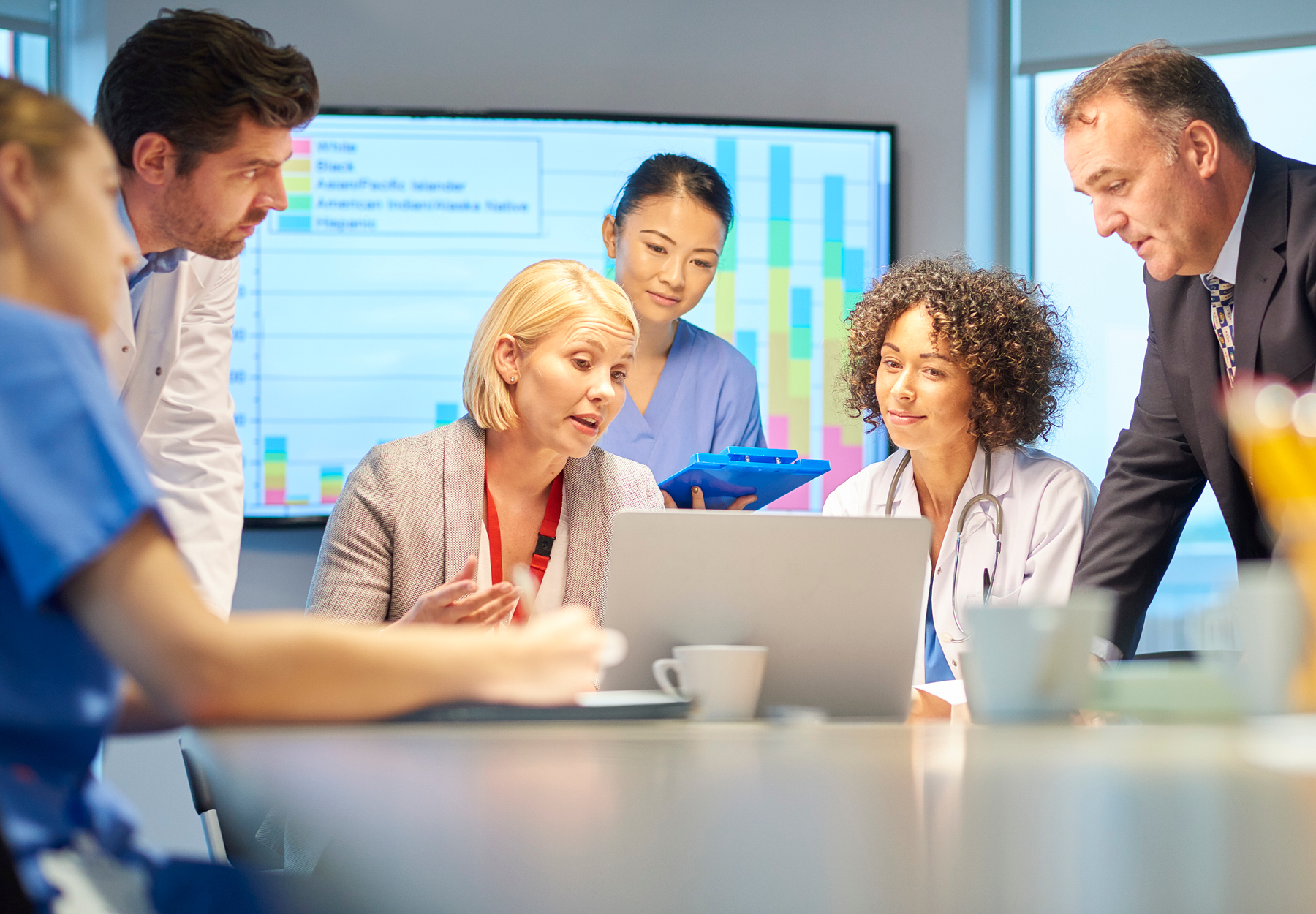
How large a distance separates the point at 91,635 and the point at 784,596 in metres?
0.74

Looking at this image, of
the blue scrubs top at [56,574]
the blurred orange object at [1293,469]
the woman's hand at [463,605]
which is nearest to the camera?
the blue scrubs top at [56,574]

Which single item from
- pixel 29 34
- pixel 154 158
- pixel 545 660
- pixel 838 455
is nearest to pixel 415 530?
pixel 154 158

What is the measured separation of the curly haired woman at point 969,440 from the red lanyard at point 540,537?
633mm

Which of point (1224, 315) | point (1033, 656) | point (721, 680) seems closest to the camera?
point (1033, 656)

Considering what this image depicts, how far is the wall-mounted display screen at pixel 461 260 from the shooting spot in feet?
10.9

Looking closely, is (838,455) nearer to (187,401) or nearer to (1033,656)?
(187,401)

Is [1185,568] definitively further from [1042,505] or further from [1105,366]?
[1042,505]

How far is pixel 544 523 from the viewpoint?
2.14m

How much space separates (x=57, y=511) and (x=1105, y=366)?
3.48m

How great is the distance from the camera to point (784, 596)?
4.01 feet

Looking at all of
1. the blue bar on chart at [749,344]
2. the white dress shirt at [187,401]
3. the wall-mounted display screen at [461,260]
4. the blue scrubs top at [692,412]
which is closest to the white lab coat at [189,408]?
the white dress shirt at [187,401]

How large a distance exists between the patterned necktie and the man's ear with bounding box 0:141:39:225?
2.22 m

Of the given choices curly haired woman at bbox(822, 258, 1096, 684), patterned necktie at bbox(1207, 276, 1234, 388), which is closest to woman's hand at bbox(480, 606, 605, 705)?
curly haired woman at bbox(822, 258, 1096, 684)

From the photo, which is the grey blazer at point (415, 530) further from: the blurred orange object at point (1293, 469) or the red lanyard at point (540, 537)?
the blurred orange object at point (1293, 469)
